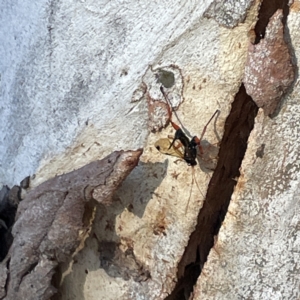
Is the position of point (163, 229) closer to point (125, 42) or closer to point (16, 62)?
point (125, 42)

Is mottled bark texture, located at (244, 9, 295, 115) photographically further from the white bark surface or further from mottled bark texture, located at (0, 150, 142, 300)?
mottled bark texture, located at (0, 150, 142, 300)

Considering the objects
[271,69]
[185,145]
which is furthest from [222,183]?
[271,69]

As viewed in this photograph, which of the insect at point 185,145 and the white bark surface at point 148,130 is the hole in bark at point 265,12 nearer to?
the white bark surface at point 148,130

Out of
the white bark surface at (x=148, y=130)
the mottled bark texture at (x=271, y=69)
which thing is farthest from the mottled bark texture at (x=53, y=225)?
the mottled bark texture at (x=271, y=69)

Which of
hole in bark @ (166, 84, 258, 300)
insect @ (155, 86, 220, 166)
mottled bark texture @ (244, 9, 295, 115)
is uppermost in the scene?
mottled bark texture @ (244, 9, 295, 115)

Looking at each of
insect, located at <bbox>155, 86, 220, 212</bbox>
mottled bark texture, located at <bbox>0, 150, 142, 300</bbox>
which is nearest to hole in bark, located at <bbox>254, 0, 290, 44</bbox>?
insect, located at <bbox>155, 86, 220, 212</bbox>
